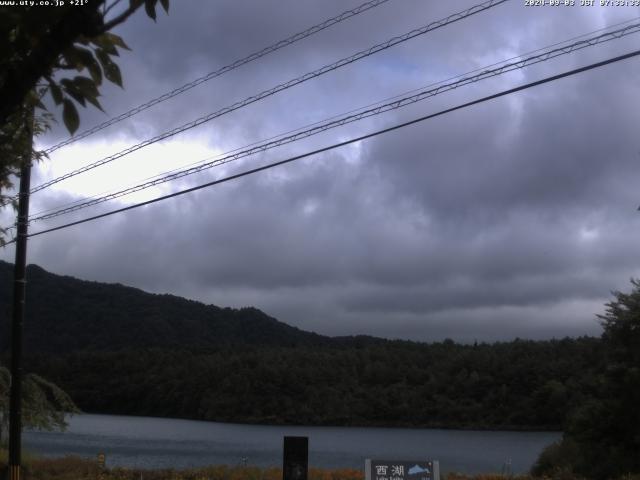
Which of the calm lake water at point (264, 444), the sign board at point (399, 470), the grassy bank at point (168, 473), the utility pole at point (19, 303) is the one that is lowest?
the calm lake water at point (264, 444)

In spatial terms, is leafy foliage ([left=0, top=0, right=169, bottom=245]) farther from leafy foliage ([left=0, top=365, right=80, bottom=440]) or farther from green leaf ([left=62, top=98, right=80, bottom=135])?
leafy foliage ([left=0, top=365, right=80, bottom=440])

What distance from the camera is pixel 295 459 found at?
12.7 m

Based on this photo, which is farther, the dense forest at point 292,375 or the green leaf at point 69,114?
the dense forest at point 292,375

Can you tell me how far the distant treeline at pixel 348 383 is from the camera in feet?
185

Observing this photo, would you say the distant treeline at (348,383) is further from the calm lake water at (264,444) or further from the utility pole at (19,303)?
the utility pole at (19,303)

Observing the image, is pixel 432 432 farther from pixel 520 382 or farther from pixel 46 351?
pixel 46 351

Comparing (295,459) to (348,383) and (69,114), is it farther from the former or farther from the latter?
(348,383)

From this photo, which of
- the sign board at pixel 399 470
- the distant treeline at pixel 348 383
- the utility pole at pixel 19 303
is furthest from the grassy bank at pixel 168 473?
the distant treeline at pixel 348 383

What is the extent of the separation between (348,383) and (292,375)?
445 cm

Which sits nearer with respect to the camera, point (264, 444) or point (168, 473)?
point (168, 473)

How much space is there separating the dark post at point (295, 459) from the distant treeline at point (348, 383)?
3860cm

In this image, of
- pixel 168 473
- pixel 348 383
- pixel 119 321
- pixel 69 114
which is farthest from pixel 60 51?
pixel 119 321

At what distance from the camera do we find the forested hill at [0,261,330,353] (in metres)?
61.9

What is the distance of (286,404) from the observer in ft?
209
